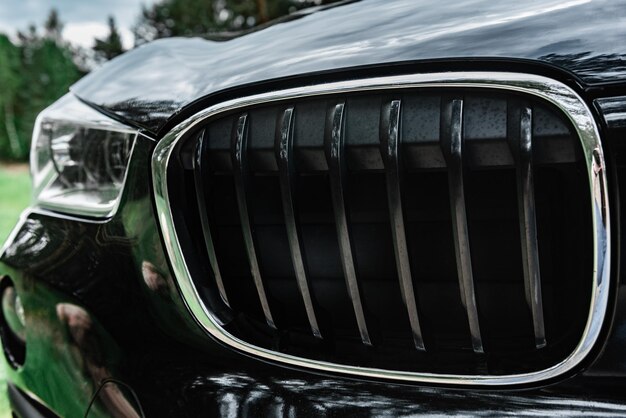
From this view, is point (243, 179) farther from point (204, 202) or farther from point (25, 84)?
point (25, 84)

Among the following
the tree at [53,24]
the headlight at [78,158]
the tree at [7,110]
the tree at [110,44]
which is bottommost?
the headlight at [78,158]

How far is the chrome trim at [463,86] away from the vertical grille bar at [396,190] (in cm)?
5

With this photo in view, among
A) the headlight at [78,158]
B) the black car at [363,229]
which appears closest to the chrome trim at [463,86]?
the black car at [363,229]

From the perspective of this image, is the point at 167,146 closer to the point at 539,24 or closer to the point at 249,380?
the point at 249,380

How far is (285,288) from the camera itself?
1.23 m

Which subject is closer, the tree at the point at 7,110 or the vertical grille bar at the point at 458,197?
the vertical grille bar at the point at 458,197

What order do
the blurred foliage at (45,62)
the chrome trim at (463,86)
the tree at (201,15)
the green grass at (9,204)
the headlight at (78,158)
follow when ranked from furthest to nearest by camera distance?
the blurred foliage at (45,62) → the tree at (201,15) → the green grass at (9,204) → the headlight at (78,158) → the chrome trim at (463,86)

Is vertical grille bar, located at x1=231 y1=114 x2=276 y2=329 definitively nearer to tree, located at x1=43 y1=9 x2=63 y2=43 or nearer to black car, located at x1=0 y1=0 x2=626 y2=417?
black car, located at x1=0 y1=0 x2=626 y2=417

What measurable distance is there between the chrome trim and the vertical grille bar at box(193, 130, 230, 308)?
4 centimetres

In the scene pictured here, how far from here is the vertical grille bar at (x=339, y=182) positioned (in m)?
1.08

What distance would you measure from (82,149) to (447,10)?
0.95 metres

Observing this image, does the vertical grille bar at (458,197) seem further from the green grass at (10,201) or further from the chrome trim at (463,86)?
the green grass at (10,201)

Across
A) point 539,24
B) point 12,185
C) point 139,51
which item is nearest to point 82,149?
point 139,51

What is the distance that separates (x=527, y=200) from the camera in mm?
961
